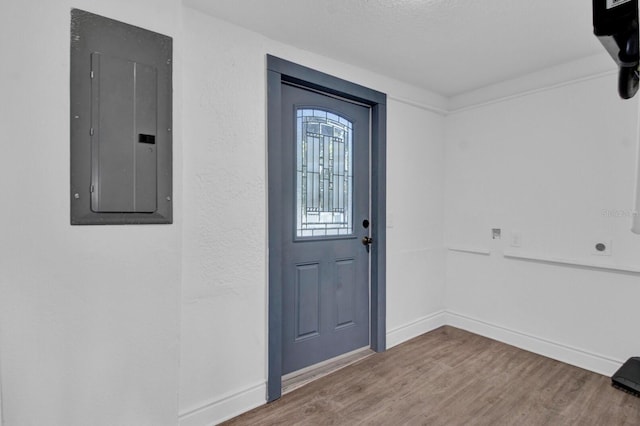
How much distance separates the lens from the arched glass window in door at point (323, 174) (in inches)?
94.6

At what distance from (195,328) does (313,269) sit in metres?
0.95

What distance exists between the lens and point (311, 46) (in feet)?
7.40

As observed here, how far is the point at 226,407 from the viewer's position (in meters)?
1.93

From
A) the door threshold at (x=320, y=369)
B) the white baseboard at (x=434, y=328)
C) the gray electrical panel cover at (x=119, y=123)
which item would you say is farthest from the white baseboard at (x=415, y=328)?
the gray electrical panel cover at (x=119, y=123)

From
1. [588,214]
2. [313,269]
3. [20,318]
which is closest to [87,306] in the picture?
[20,318]

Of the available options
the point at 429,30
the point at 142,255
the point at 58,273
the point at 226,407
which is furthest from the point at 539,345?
the point at 58,273

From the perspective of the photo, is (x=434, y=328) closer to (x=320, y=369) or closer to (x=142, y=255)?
(x=320, y=369)

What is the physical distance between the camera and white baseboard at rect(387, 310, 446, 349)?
9.58ft

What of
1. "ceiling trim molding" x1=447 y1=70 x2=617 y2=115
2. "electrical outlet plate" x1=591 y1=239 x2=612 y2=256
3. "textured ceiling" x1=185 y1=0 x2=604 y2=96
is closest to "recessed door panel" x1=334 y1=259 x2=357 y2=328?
"textured ceiling" x1=185 y1=0 x2=604 y2=96

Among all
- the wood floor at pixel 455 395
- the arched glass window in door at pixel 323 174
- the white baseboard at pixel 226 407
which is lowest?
the wood floor at pixel 455 395

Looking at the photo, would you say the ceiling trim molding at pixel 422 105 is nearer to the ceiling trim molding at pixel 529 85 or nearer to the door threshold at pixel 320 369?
the ceiling trim molding at pixel 529 85

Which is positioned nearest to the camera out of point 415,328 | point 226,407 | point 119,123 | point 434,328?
point 119,123

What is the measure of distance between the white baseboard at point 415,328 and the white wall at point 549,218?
16 cm

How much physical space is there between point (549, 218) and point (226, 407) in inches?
114
